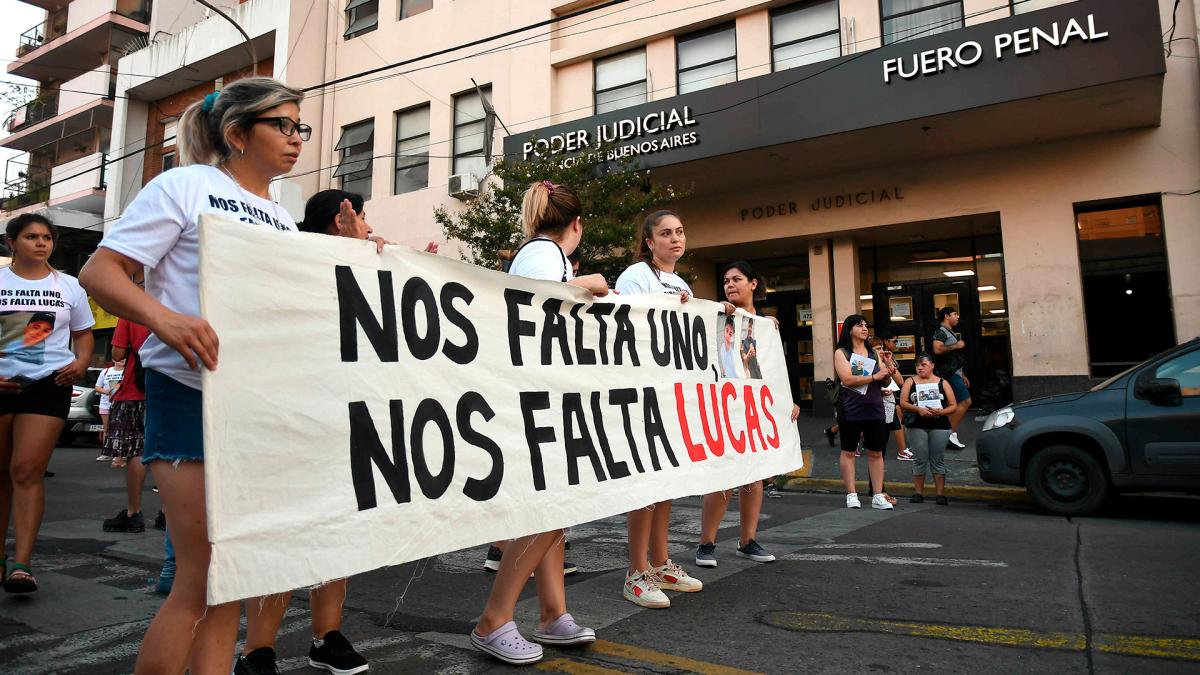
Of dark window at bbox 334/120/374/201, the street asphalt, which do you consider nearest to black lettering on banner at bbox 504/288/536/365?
the street asphalt

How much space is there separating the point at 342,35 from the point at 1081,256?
1983 centimetres

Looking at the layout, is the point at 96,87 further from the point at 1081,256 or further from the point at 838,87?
the point at 1081,256

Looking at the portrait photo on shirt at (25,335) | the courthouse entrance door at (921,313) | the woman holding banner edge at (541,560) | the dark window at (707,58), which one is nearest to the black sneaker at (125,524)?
the portrait photo on shirt at (25,335)

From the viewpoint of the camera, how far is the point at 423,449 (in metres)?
2.43

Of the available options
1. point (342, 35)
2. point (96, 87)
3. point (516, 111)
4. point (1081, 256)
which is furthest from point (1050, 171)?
point (96, 87)

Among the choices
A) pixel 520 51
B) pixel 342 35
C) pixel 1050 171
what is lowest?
pixel 1050 171

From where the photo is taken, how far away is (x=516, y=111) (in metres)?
17.7

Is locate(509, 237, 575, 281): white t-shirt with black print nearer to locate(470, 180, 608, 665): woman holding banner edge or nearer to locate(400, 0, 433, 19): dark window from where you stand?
locate(470, 180, 608, 665): woman holding banner edge

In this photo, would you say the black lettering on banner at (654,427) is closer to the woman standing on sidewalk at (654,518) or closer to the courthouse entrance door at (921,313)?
the woman standing on sidewalk at (654,518)

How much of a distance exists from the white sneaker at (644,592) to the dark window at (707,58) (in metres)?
13.4

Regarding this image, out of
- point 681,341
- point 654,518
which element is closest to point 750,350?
point 681,341

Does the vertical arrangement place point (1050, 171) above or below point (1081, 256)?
above

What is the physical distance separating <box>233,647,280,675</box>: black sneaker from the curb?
7402 mm

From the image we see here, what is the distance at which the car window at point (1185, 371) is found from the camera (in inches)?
242
